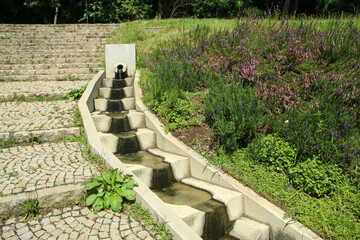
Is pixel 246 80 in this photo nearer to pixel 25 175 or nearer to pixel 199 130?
pixel 199 130

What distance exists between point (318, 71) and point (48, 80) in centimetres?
764

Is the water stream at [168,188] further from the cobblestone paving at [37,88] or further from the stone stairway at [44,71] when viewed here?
the cobblestone paving at [37,88]

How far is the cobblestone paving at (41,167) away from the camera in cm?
339

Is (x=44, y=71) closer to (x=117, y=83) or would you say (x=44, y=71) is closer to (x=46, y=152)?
(x=117, y=83)

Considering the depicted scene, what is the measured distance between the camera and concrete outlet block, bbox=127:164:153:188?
12.8 feet

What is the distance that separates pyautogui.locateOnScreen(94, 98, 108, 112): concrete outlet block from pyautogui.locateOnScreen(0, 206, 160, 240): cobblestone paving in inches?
136

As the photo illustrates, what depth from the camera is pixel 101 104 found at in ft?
20.7

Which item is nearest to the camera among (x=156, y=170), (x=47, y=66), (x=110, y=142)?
(x=156, y=170)

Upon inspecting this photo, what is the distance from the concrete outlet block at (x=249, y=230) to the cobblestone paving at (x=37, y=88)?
17.9 ft

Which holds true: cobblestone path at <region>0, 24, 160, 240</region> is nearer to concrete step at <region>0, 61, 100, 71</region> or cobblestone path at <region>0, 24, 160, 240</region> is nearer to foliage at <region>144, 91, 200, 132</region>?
concrete step at <region>0, 61, 100, 71</region>

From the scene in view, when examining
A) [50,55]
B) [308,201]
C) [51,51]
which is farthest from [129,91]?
[51,51]

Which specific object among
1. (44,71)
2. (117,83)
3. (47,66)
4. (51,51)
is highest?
(51,51)

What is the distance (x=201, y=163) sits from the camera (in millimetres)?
4133

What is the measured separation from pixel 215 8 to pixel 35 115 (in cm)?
1681
